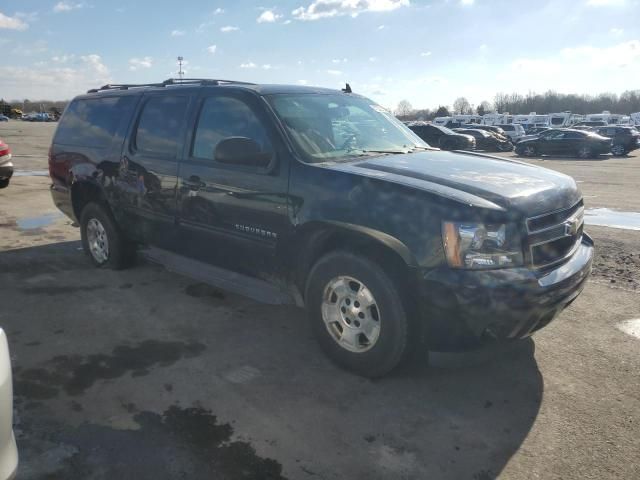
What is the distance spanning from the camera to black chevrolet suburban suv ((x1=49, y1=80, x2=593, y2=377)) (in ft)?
9.89

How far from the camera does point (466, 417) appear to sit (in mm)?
3105

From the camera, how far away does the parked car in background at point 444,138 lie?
22.8 m

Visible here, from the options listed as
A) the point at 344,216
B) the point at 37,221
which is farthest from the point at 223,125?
the point at 37,221

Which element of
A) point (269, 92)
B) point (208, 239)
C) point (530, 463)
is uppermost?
point (269, 92)

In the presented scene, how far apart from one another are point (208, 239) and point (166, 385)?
134 centimetres

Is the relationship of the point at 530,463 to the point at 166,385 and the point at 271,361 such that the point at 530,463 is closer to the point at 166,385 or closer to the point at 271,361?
the point at 271,361

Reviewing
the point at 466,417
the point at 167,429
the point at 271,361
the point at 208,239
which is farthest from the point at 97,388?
the point at 466,417

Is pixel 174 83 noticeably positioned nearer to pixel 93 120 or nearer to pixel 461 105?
pixel 93 120

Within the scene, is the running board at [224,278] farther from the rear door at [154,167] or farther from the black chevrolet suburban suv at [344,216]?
the rear door at [154,167]

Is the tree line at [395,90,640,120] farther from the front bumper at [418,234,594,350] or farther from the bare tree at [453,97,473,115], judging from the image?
the front bumper at [418,234,594,350]

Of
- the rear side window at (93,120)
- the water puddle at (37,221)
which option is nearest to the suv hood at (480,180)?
the rear side window at (93,120)


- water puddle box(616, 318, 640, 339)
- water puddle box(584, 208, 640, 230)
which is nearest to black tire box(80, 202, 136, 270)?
water puddle box(616, 318, 640, 339)

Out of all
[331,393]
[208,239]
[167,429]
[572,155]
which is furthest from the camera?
[572,155]

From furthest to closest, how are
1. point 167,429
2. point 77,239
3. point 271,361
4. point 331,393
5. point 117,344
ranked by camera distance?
point 77,239, point 117,344, point 271,361, point 331,393, point 167,429
